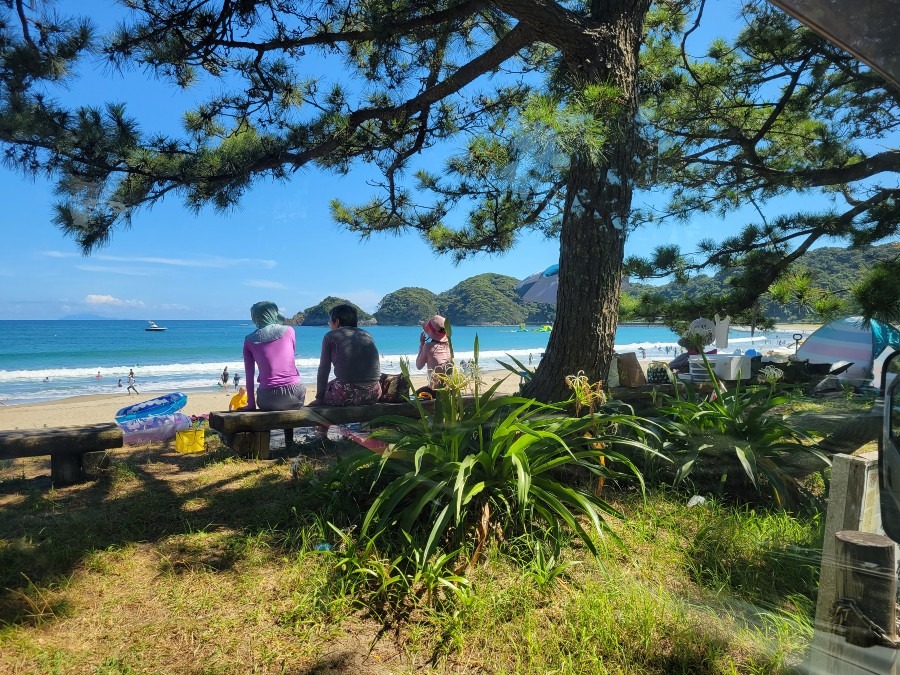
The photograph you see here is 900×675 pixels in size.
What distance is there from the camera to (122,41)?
309 cm

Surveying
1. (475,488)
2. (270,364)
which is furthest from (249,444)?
(475,488)

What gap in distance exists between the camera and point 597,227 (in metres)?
2.77

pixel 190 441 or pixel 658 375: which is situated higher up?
pixel 658 375

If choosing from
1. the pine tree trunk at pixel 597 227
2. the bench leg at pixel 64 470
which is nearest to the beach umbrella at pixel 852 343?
the pine tree trunk at pixel 597 227

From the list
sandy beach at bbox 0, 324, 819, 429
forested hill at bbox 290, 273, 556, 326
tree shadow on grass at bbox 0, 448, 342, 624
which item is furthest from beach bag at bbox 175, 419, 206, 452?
sandy beach at bbox 0, 324, 819, 429

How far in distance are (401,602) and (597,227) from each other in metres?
1.99

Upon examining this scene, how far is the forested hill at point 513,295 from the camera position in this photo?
1.71 metres

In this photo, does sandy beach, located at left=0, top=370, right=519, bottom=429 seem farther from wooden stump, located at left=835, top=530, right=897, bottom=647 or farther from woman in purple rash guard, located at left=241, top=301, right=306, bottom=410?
wooden stump, located at left=835, top=530, right=897, bottom=647

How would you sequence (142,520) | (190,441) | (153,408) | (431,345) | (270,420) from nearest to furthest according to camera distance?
(142,520)
(270,420)
(190,441)
(431,345)
(153,408)

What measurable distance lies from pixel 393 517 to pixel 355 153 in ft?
9.63

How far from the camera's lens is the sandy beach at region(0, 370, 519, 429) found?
1034 centimetres

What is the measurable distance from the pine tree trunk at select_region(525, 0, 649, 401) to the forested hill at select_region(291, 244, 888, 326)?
55 centimetres

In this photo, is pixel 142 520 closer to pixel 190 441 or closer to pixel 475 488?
pixel 475 488

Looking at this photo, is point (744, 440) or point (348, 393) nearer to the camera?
point (744, 440)
